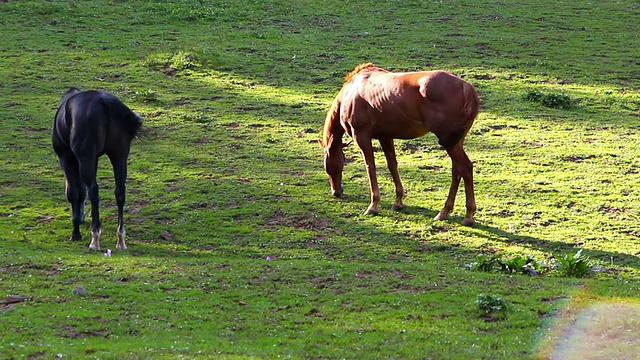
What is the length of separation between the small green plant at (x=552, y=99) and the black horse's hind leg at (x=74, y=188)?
993 cm

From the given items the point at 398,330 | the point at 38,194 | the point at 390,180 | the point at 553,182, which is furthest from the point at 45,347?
the point at 553,182

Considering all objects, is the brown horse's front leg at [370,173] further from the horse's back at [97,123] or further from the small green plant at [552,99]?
the small green plant at [552,99]

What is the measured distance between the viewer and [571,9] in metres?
26.7

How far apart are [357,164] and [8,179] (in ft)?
19.1

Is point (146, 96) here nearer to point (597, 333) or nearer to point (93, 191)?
point (93, 191)

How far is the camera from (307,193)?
1439 centimetres

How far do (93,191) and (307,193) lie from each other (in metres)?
3.93

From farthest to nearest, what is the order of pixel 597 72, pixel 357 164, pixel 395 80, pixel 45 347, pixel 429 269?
pixel 597 72 → pixel 357 164 → pixel 395 80 → pixel 429 269 → pixel 45 347

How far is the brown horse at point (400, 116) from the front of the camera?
1252cm

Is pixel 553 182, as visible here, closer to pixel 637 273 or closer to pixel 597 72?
pixel 637 273

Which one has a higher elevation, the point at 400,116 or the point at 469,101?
the point at 469,101

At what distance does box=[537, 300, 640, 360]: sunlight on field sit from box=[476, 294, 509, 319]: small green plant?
496mm

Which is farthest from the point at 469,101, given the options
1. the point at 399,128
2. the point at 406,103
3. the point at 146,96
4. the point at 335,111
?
the point at 146,96

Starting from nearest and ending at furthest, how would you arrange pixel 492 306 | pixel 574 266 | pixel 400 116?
pixel 492 306
pixel 574 266
pixel 400 116
